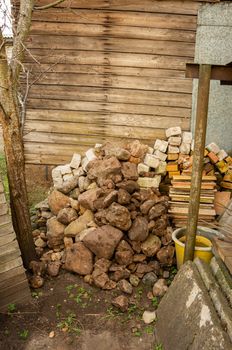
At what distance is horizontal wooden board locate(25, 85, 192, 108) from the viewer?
6.04m

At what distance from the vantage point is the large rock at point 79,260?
4543mm

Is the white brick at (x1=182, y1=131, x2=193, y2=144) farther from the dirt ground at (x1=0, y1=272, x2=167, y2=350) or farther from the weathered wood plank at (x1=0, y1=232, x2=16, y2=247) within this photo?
the weathered wood plank at (x1=0, y1=232, x2=16, y2=247)

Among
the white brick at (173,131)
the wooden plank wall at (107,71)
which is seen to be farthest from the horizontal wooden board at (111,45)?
the white brick at (173,131)

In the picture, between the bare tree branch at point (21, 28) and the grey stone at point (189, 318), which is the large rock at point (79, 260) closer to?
the grey stone at point (189, 318)

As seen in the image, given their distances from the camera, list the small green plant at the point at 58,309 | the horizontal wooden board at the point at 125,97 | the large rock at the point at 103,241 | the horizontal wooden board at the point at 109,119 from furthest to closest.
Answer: the horizontal wooden board at the point at 109,119 → the horizontal wooden board at the point at 125,97 → the large rock at the point at 103,241 → the small green plant at the point at 58,309

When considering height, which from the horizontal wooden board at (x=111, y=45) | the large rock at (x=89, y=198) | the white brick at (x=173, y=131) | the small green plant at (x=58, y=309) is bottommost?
the small green plant at (x=58, y=309)

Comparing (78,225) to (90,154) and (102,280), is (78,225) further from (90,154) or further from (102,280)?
(90,154)

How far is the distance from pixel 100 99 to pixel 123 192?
7.36 feet

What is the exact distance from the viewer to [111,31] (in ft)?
19.1

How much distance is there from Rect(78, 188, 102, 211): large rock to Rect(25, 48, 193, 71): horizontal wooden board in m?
2.52

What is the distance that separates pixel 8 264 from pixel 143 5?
480 centimetres

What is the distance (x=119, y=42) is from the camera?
19.2 ft

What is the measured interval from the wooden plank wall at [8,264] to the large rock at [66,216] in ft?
4.13

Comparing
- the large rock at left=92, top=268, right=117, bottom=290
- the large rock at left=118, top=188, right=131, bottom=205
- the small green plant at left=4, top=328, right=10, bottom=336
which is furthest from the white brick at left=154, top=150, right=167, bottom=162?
the small green plant at left=4, top=328, right=10, bottom=336
